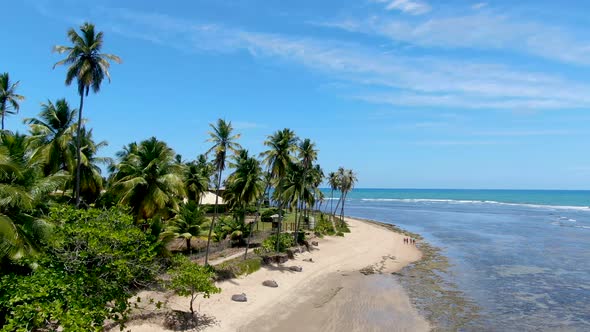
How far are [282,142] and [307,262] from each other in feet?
41.2

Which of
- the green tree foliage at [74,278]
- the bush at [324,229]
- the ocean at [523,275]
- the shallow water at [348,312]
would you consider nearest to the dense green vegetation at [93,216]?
the green tree foliage at [74,278]

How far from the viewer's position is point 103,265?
529 inches

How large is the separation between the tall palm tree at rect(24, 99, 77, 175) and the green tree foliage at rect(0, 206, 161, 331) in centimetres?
1550

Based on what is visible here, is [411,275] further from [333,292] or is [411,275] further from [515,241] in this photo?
[515,241]

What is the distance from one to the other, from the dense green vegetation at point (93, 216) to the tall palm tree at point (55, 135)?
2.7 inches

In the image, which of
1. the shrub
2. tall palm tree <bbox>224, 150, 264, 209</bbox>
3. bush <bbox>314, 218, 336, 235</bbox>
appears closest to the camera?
tall palm tree <bbox>224, 150, 264, 209</bbox>

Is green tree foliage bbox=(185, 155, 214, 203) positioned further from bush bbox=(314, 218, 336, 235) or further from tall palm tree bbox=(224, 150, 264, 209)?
bush bbox=(314, 218, 336, 235)

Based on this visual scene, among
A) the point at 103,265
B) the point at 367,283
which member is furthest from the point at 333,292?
the point at 103,265

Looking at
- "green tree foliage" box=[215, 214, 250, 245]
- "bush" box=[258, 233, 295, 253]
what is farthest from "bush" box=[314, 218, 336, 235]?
"green tree foliage" box=[215, 214, 250, 245]

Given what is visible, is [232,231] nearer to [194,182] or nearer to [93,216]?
[194,182]

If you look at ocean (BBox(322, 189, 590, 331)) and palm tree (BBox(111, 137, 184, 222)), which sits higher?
palm tree (BBox(111, 137, 184, 222))

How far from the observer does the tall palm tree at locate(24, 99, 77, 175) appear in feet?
Result: 89.6

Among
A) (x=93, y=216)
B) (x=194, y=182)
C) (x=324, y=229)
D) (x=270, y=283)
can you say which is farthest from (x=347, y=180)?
(x=93, y=216)

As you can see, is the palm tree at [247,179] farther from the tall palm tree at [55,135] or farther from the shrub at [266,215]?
the shrub at [266,215]
